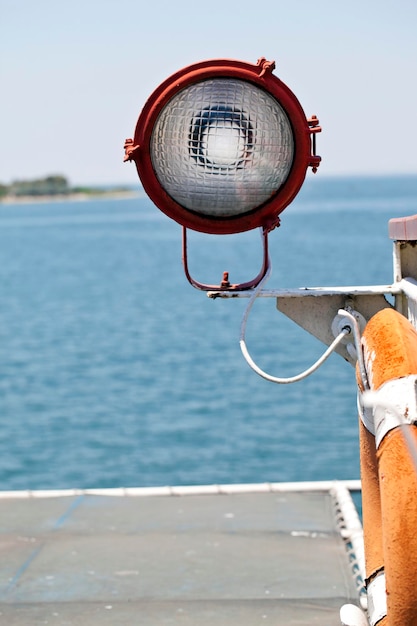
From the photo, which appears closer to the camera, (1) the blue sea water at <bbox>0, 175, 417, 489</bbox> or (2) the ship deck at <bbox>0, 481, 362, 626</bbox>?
(2) the ship deck at <bbox>0, 481, 362, 626</bbox>

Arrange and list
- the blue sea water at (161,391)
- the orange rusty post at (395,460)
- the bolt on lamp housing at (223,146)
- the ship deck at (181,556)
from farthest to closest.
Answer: the blue sea water at (161,391) < the ship deck at (181,556) < the bolt on lamp housing at (223,146) < the orange rusty post at (395,460)

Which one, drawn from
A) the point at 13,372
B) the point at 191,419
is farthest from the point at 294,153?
the point at 13,372

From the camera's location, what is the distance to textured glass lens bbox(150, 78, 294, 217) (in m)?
3.40

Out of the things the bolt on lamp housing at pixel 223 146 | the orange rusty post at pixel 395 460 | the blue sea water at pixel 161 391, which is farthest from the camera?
the blue sea water at pixel 161 391

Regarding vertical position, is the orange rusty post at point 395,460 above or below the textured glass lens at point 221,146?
below

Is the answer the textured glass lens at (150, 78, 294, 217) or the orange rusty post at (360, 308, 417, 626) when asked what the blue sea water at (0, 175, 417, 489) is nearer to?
the textured glass lens at (150, 78, 294, 217)

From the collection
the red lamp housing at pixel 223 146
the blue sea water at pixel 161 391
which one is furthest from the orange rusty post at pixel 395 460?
the blue sea water at pixel 161 391

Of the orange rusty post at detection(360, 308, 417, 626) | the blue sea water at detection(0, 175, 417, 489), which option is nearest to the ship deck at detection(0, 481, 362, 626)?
the orange rusty post at detection(360, 308, 417, 626)

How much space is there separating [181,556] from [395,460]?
311 centimetres

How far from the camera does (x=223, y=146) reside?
3453 millimetres

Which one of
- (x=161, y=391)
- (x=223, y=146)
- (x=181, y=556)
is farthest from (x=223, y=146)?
(x=161, y=391)

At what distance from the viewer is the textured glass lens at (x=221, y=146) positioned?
3404 mm

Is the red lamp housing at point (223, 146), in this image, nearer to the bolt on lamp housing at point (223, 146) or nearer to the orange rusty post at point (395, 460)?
the bolt on lamp housing at point (223, 146)

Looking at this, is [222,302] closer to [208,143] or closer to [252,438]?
[252,438]
